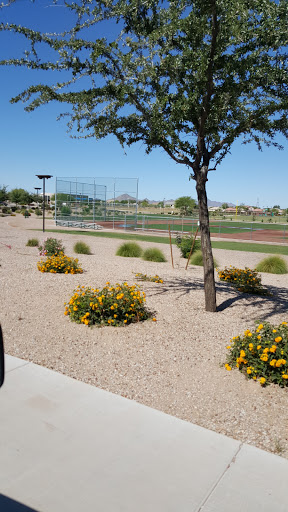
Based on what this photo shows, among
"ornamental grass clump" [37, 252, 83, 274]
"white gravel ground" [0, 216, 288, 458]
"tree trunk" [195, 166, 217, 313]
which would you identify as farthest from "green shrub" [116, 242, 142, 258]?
"tree trunk" [195, 166, 217, 313]

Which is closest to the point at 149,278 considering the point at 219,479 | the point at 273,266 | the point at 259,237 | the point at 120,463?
the point at 273,266

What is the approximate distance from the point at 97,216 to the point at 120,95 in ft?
99.8

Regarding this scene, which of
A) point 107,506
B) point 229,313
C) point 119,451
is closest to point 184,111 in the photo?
point 229,313

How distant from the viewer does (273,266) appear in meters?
12.8

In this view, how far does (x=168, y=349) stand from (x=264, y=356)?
1.46 m

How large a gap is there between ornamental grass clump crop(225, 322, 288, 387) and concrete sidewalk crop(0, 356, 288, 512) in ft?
3.94

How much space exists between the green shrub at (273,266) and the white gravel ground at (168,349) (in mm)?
3392

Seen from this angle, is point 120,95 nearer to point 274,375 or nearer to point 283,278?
point 274,375

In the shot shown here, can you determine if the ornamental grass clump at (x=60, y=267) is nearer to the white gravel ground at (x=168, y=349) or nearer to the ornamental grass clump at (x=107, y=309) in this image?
the white gravel ground at (x=168, y=349)

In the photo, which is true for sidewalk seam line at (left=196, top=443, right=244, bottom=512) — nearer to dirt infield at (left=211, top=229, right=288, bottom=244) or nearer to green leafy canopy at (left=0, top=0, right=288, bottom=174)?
green leafy canopy at (left=0, top=0, right=288, bottom=174)

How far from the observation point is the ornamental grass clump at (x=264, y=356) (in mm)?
4387

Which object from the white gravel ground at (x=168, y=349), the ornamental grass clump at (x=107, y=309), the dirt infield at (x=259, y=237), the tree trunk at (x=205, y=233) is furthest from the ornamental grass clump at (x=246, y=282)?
the dirt infield at (x=259, y=237)

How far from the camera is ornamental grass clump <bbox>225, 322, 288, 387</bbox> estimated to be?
4387mm

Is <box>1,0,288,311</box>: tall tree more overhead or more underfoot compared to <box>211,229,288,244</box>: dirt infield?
more overhead
